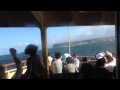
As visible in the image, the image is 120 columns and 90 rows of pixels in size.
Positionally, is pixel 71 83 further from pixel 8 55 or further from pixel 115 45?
pixel 8 55

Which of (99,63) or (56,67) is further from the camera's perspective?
(56,67)

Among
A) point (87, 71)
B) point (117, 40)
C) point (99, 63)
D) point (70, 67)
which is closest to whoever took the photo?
point (117, 40)

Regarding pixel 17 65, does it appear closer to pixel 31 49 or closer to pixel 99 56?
pixel 31 49

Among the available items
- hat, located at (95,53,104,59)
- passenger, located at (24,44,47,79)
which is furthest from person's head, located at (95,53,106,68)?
passenger, located at (24,44,47,79)

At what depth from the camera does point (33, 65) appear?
8.48ft

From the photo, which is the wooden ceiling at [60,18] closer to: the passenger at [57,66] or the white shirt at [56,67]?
the passenger at [57,66]

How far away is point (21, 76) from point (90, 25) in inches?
31.3

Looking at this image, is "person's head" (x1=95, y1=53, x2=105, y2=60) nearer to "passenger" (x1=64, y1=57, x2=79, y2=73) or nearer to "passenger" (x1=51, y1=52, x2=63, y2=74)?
"passenger" (x1=64, y1=57, x2=79, y2=73)

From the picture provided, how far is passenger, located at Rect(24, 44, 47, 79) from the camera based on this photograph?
231 cm

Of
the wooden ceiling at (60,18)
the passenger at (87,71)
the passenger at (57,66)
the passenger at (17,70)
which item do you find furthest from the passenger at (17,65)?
the passenger at (87,71)

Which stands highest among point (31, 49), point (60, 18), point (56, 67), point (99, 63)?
point (60, 18)

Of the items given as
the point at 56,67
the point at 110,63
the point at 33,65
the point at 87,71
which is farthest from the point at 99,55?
the point at 56,67

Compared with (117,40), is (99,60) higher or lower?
lower

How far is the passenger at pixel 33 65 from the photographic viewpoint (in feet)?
7.56
